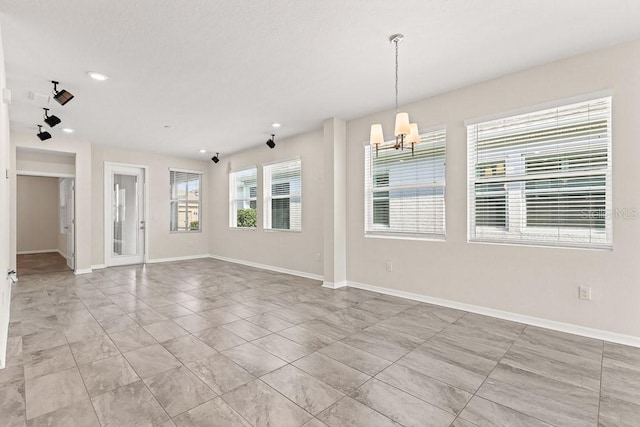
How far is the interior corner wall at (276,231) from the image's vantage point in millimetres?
5902

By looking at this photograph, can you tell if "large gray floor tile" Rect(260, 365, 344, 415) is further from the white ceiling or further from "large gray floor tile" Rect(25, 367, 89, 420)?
the white ceiling

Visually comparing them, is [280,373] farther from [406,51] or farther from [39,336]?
[406,51]

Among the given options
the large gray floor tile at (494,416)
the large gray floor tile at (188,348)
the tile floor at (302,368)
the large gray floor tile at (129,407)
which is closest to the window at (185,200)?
the tile floor at (302,368)

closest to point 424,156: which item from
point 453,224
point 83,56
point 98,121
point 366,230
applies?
point 453,224

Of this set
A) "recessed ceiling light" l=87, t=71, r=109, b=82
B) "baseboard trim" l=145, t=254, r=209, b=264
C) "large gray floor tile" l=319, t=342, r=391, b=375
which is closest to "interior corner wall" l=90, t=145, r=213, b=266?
"baseboard trim" l=145, t=254, r=209, b=264

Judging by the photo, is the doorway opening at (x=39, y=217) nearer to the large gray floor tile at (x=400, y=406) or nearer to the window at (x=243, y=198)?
the window at (x=243, y=198)

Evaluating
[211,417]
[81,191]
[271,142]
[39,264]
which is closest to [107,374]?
[211,417]

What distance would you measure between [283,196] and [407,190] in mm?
2917

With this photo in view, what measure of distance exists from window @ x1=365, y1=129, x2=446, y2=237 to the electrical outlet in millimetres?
1514

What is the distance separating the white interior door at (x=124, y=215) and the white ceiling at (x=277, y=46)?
2935 millimetres

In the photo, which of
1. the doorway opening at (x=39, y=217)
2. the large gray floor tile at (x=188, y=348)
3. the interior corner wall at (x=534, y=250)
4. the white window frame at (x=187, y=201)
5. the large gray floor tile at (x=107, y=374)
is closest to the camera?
the large gray floor tile at (x=107, y=374)

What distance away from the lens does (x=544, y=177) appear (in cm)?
338

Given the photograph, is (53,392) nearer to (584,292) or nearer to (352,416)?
(352,416)

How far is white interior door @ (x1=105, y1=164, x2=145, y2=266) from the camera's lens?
7254 mm
